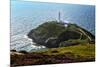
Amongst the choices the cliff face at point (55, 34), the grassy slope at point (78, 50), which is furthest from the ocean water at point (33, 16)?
the grassy slope at point (78, 50)

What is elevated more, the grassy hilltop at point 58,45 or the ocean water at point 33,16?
the ocean water at point 33,16

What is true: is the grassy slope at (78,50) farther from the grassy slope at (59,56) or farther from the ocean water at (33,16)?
the ocean water at (33,16)

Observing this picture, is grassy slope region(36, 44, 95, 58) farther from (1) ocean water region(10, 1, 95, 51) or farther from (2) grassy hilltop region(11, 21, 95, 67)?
(1) ocean water region(10, 1, 95, 51)

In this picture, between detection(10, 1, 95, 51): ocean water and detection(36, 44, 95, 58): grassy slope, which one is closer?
detection(10, 1, 95, 51): ocean water

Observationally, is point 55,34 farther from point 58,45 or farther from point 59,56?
point 59,56

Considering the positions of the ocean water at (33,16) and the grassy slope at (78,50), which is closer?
the ocean water at (33,16)

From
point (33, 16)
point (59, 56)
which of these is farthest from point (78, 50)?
point (33, 16)

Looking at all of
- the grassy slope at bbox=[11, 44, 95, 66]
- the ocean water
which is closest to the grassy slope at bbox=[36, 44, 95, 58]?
the grassy slope at bbox=[11, 44, 95, 66]
